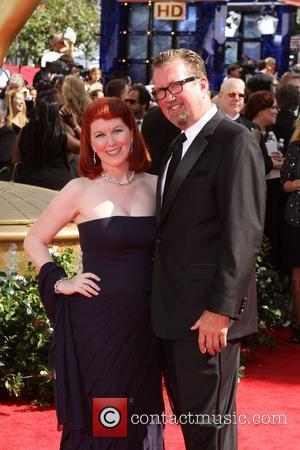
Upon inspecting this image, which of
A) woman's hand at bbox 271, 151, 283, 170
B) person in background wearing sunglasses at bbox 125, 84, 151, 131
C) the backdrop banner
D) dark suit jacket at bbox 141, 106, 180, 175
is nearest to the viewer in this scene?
the backdrop banner

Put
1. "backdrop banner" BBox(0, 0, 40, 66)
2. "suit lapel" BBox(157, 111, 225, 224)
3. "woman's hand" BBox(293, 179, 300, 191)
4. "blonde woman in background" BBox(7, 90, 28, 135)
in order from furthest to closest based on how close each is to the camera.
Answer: "blonde woman in background" BBox(7, 90, 28, 135) < "woman's hand" BBox(293, 179, 300, 191) < "backdrop banner" BBox(0, 0, 40, 66) < "suit lapel" BBox(157, 111, 225, 224)

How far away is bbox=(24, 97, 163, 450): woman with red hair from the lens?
3566mm

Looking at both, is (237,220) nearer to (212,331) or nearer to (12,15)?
(212,331)

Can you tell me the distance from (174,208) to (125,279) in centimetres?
40

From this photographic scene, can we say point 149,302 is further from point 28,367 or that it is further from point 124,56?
point 124,56

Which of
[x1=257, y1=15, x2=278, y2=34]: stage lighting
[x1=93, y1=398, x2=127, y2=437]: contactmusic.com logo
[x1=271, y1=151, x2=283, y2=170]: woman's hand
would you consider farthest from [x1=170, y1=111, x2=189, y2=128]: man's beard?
[x1=257, y1=15, x2=278, y2=34]: stage lighting

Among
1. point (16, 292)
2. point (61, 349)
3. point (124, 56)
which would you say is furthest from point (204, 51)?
point (61, 349)

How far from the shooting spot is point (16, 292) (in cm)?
532

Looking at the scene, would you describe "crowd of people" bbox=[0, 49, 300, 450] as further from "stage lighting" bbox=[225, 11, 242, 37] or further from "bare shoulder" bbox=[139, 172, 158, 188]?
"stage lighting" bbox=[225, 11, 242, 37]

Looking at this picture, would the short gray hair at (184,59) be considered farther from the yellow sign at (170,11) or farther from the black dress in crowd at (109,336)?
the yellow sign at (170,11)

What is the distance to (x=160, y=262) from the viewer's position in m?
3.36

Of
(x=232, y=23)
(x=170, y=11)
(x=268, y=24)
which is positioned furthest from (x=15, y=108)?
(x=232, y=23)

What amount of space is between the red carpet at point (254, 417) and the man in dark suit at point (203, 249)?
4.03ft
